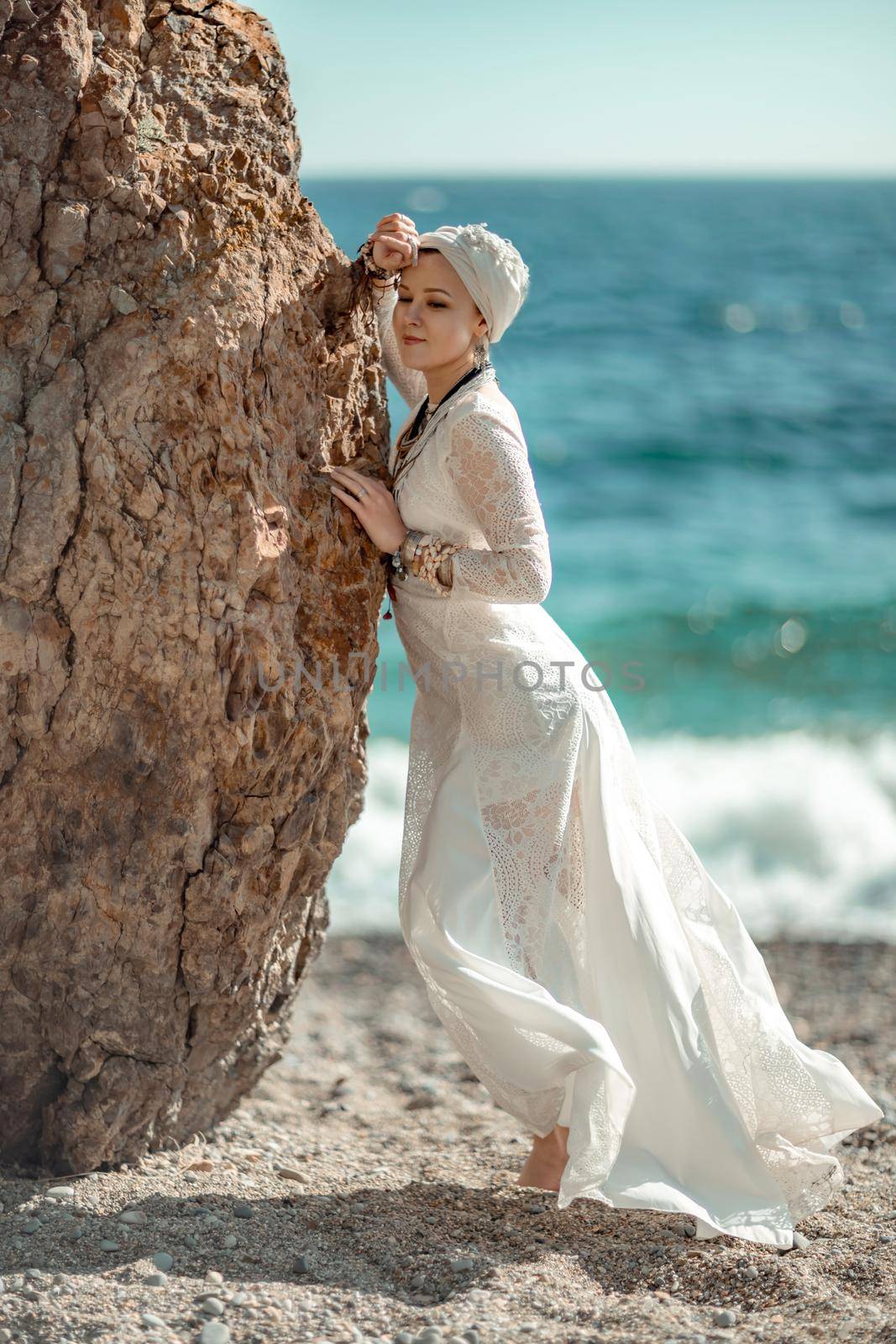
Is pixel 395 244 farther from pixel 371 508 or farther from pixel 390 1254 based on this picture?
pixel 390 1254

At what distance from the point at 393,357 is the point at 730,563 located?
10647mm

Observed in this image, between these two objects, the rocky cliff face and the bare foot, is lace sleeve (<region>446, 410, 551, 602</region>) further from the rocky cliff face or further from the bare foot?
the bare foot

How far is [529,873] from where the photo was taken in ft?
10.9

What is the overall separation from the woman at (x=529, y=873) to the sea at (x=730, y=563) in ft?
5.39

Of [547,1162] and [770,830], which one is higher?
[547,1162]

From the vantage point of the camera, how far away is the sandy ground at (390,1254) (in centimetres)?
274

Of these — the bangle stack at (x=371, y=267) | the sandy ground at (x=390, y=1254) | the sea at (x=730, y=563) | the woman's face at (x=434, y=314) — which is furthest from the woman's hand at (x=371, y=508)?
the sandy ground at (x=390, y=1254)

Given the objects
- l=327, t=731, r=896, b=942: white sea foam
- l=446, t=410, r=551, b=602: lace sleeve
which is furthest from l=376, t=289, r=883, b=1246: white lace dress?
l=327, t=731, r=896, b=942: white sea foam

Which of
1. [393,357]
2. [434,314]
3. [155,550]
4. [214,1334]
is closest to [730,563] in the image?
[393,357]

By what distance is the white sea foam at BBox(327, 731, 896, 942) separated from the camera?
716 cm

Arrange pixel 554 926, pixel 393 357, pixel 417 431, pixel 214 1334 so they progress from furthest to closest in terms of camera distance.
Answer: pixel 393 357
pixel 417 431
pixel 554 926
pixel 214 1334

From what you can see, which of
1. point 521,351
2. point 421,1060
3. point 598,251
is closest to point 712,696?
point 421,1060

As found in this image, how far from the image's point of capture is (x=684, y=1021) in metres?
3.38

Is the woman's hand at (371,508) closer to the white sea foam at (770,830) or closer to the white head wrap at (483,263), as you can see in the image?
the white head wrap at (483,263)
